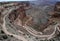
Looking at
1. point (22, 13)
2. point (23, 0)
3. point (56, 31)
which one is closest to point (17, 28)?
point (22, 13)

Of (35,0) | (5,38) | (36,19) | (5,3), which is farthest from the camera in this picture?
(35,0)

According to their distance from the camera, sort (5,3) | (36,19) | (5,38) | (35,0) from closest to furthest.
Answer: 1. (5,38)
2. (36,19)
3. (5,3)
4. (35,0)

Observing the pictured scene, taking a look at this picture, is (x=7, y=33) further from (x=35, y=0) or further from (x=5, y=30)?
(x=35, y=0)

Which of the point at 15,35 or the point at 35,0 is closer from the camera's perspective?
the point at 15,35

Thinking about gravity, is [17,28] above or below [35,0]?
below

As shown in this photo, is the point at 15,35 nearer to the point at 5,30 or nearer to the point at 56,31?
the point at 5,30

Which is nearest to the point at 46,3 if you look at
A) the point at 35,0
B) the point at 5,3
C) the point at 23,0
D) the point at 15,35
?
the point at 35,0

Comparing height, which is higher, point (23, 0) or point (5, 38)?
point (23, 0)

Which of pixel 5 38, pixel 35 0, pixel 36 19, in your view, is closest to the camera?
pixel 5 38

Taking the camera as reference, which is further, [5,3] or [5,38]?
[5,3]
